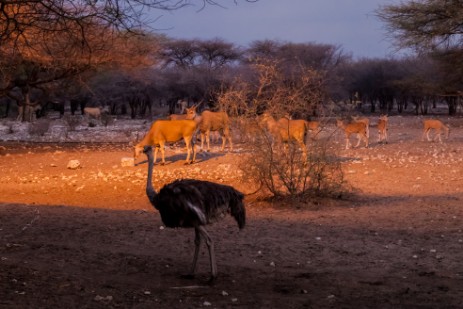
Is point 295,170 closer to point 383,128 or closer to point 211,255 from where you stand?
point 211,255

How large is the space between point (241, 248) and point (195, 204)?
208cm

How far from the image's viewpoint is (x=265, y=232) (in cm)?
955

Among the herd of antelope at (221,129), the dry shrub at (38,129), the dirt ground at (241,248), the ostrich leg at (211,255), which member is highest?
the herd of antelope at (221,129)

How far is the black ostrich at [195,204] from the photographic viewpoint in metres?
6.55

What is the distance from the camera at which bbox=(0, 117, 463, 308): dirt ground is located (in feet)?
19.9

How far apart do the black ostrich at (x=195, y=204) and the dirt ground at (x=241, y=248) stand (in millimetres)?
535

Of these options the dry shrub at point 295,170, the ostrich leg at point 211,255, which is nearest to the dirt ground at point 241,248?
the ostrich leg at point 211,255

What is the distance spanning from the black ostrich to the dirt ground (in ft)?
1.75

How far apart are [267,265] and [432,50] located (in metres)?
22.4

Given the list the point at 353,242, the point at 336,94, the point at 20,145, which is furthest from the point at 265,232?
the point at 336,94

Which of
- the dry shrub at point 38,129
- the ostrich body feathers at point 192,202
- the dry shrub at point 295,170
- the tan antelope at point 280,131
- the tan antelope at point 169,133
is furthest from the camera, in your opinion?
the dry shrub at point 38,129

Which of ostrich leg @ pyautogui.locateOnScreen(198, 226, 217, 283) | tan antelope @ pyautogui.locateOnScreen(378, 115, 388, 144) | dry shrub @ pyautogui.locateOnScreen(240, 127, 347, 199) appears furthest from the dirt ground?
tan antelope @ pyautogui.locateOnScreen(378, 115, 388, 144)

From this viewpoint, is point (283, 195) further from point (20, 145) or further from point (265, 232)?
point (20, 145)

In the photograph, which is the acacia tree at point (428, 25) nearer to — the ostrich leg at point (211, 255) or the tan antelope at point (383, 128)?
the tan antelope at point (383, 128)
